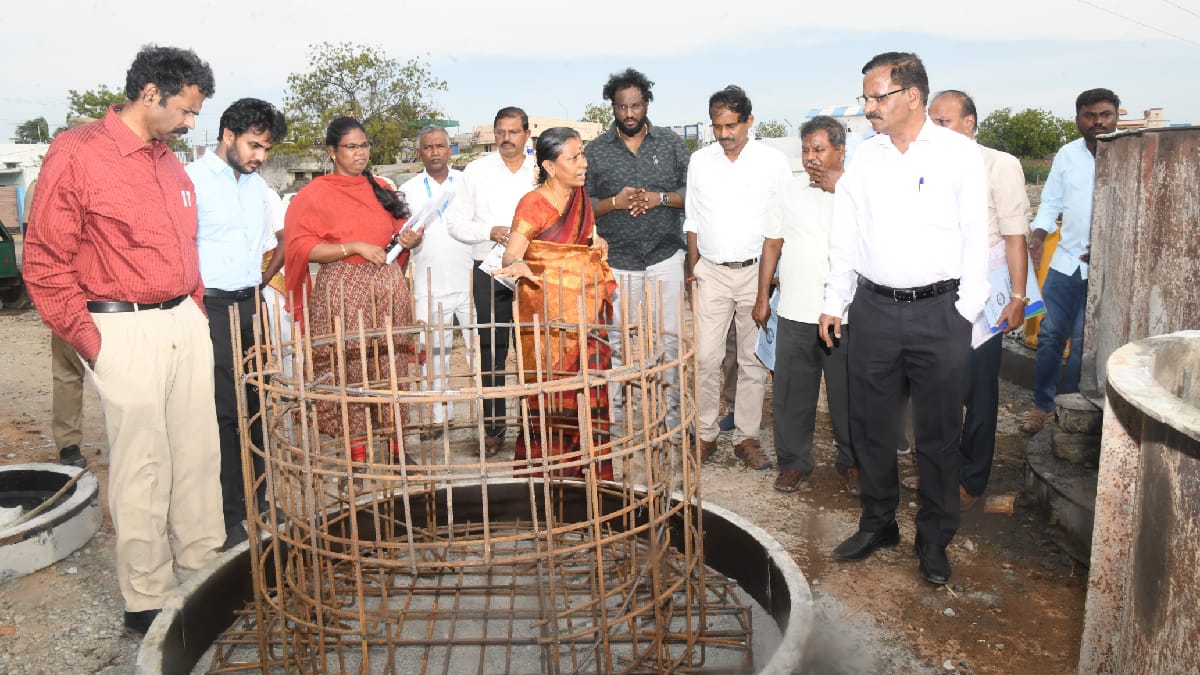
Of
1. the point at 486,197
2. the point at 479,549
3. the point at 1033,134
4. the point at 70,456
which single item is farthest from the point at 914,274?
the point at 1033,134

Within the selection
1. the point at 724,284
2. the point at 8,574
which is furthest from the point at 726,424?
the point at 8,574

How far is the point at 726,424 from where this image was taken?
579 centimetres

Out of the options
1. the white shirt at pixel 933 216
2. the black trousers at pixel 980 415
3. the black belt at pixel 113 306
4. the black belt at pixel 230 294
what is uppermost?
the white shirt at pixel 933 216

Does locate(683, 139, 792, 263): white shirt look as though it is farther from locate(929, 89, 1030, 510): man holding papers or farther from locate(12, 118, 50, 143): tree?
locate(12, 118, 50, 143): tree

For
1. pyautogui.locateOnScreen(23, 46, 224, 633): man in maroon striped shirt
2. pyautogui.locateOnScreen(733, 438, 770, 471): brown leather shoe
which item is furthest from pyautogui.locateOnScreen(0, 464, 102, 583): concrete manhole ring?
pyautogui.locateOnScreen(733, 438, 770, 471): brown leather shoe

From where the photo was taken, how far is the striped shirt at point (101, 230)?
2.99m

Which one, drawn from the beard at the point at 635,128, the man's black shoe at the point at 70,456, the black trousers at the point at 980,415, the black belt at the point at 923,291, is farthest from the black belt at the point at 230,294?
the black trousers at the point at 980,415

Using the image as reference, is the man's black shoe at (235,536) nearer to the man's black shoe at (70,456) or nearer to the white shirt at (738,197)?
the man's black shoe at (70,456)

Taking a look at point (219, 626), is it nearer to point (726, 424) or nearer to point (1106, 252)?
point (726, 424)

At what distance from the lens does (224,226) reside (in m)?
4.20

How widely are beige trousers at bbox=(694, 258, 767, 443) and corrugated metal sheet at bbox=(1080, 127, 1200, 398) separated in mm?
1719

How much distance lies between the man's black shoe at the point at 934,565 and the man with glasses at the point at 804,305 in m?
0.97

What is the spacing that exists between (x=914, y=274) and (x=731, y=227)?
4.96ft

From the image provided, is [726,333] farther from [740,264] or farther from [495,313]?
[495,313]
